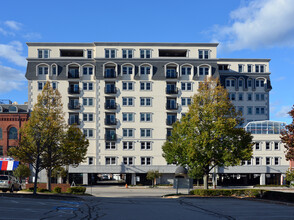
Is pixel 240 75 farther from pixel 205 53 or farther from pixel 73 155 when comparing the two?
pixel 73 155

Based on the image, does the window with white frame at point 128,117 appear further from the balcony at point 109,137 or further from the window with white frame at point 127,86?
the window with white frame at point 127,86

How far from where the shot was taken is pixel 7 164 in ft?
214

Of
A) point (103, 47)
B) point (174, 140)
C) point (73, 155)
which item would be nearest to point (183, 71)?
point (103, 47)

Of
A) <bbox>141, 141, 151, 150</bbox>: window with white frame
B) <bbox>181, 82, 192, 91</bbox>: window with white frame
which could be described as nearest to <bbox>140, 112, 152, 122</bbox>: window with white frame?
<bbox>141, 141, 151, 150</bbox>: window with white frame

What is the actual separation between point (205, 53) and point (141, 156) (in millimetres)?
22321

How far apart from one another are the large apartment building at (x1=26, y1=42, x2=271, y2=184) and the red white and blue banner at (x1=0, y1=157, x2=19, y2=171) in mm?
10986

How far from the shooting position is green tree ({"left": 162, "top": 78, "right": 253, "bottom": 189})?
3878 centimetres

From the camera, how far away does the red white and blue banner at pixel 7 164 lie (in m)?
64.9

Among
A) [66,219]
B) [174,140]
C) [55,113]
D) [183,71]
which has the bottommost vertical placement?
[66,219]

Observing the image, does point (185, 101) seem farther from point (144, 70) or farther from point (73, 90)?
point (73, 90)

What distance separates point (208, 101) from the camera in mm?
40594

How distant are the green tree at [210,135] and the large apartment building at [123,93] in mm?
30675

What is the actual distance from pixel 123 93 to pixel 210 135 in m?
34.5

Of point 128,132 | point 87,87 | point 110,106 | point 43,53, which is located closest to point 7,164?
point 87,87
